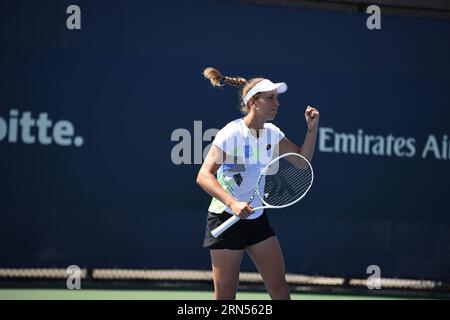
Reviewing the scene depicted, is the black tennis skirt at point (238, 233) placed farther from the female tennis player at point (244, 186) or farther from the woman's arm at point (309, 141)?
the woman's arm at point (309, 141)

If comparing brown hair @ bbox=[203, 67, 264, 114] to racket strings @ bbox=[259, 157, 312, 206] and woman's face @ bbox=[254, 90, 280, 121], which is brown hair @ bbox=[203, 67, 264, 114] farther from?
racket strings @ bbox=[259, 157, 312, 206]

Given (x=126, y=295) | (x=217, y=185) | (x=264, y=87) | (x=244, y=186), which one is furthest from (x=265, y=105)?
(x=126, y=295)

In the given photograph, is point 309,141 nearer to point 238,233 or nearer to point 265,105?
point 265,105

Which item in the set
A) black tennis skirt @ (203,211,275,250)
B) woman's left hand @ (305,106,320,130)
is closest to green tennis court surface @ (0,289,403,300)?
black tennis skirt @ (203,211,275,250)

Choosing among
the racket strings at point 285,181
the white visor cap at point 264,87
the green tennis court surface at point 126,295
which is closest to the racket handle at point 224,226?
the racket strings at point 285,181

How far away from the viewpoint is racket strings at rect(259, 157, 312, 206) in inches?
202

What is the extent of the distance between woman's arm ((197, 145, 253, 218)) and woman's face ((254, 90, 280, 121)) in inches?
12.4

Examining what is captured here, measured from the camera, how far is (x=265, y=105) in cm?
501

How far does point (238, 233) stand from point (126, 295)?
272cm

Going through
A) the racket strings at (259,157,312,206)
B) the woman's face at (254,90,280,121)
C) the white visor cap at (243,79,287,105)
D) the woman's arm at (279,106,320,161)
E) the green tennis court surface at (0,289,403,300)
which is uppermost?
the white visor cap at (243,79,287,105)

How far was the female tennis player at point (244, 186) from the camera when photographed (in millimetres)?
4836

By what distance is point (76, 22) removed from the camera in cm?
754
